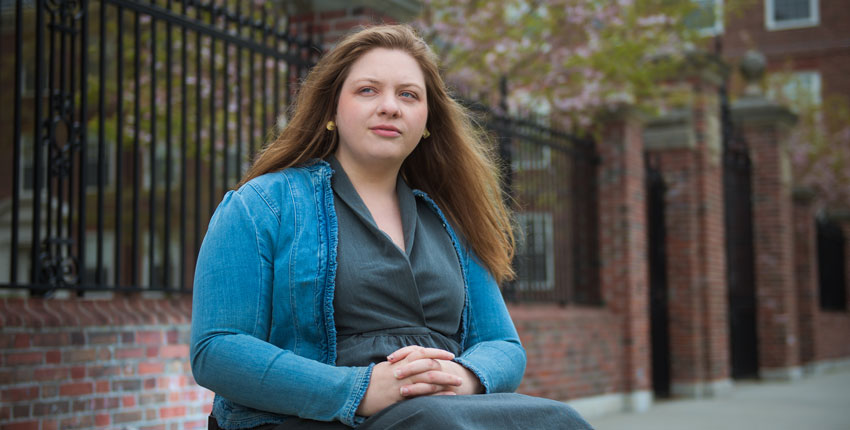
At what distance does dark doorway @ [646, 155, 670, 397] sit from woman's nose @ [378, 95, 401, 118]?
917 centimetres

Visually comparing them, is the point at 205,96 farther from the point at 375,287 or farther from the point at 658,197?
the point at 375,287

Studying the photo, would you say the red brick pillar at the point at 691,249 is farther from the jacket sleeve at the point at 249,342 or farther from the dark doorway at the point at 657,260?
the jacket sleeve at the point at 249,342

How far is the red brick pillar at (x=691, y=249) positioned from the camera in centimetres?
1080

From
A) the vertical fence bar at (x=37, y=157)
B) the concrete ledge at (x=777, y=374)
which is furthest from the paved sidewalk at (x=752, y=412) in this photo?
the vertical fence bar at (x=37, y=157)

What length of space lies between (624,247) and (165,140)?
4760mm

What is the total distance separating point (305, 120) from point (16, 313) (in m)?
2.16

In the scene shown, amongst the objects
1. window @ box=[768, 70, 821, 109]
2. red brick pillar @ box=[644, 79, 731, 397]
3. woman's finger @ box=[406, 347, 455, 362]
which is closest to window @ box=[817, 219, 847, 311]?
window @ box=[768, 70, 821, 109]

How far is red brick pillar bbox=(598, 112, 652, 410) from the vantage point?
9383 millimetres

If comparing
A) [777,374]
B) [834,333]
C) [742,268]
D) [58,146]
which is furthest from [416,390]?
[834,333]

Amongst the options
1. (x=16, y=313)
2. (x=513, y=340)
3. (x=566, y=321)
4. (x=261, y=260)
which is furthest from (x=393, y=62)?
(x=566, y=321)

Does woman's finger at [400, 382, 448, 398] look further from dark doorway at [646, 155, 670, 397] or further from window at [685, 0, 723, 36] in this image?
window at [685, 0, 723, 36]

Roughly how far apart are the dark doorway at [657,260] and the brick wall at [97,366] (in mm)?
7339

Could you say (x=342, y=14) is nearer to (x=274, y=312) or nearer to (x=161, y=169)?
(x=274, y=312)

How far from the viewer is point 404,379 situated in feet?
6.64
